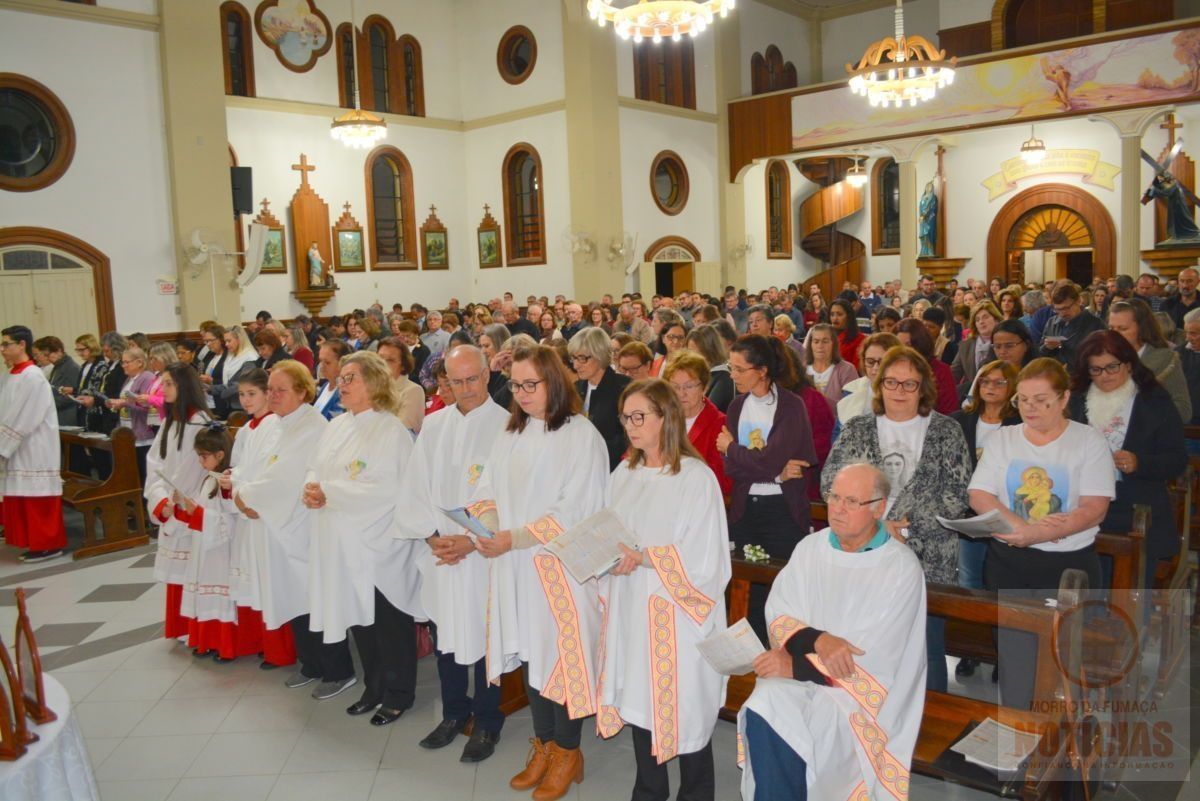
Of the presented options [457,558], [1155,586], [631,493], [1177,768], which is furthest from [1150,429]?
[457,558]

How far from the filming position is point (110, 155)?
13.4m

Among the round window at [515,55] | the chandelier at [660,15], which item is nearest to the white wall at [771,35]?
the round window at [515,55]

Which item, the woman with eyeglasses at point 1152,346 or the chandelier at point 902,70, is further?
the chandelier at point 902,70

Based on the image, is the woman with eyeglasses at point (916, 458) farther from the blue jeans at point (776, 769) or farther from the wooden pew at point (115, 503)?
the wooden pew at point (115, 503)

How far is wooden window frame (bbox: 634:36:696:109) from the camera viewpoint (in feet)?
62.5

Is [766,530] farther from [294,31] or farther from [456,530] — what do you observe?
[294,31]

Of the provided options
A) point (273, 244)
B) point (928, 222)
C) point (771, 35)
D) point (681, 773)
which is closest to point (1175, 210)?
point (928, 222)

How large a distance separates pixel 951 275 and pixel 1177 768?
65.0 feet

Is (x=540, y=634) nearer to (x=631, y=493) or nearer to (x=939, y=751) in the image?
(x=631, y=493)

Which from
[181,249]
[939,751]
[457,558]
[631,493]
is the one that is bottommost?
[939,751]

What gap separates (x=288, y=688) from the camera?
513 centimetres

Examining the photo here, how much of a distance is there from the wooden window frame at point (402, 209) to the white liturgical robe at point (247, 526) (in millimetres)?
13597

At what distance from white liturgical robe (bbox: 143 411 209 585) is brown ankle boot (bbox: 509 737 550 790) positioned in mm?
2627

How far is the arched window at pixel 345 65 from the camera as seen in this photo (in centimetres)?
1777
